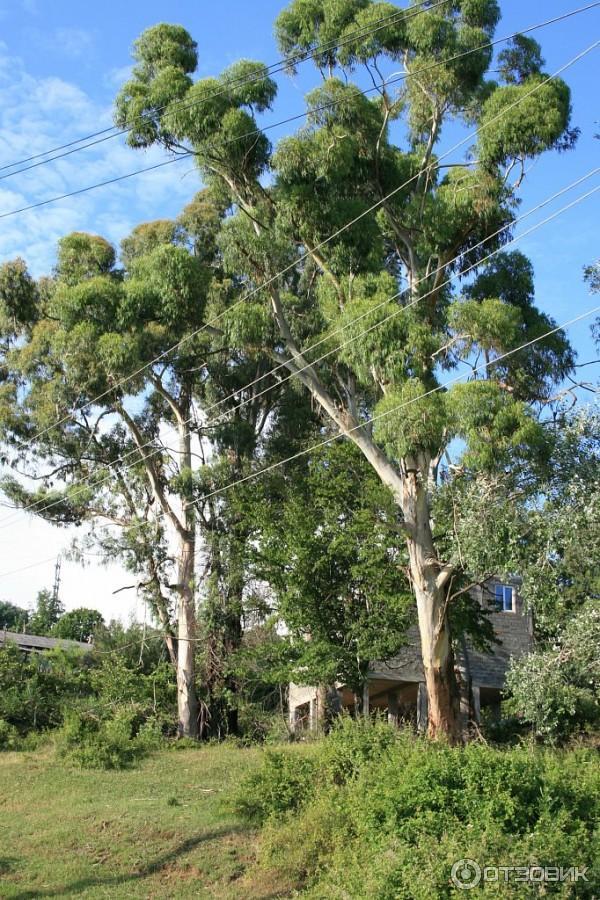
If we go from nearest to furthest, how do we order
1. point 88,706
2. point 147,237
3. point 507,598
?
point 88,706
point 147,237
point 507,598

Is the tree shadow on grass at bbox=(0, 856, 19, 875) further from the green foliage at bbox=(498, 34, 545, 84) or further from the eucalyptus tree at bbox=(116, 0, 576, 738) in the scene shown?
the green foliage at bbox=(498, 34, 545, 84)

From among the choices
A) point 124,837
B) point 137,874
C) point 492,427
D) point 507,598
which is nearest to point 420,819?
point 137,874

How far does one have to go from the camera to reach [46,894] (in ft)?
41.5

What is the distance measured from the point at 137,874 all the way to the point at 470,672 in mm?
17137

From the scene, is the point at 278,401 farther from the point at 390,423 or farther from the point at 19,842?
the point at 19,842

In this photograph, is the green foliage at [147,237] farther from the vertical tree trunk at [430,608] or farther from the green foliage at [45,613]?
the green foliage at [45,613]

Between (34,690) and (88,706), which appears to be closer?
(34,690)

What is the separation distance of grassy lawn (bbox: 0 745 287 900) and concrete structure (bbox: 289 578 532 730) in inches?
334

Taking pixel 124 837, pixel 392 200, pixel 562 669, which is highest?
pixel 392 200

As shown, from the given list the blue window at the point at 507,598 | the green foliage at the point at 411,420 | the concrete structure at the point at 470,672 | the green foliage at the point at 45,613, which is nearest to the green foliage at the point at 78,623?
the green foliage at the point at 45,613

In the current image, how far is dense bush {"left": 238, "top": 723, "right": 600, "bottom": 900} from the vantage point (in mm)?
9555

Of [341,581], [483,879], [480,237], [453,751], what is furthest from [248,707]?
[483,879]

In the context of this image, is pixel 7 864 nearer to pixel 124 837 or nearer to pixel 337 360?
pixel 124 837

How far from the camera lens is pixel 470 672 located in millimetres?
29062
